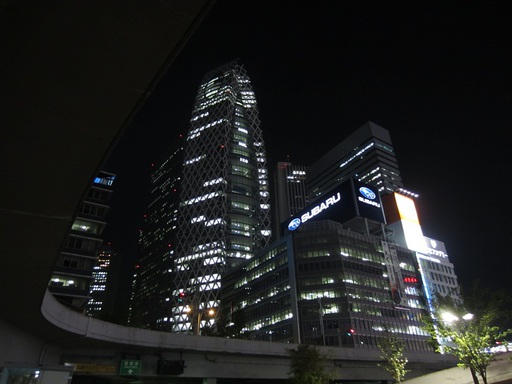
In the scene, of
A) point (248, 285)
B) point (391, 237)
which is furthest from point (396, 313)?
point (248, 285)

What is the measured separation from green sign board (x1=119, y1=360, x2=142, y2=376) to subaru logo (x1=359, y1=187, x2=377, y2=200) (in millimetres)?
93881

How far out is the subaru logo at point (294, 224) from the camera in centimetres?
11262

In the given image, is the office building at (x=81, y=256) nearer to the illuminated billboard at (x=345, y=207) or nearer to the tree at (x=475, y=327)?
the tree at (x=475, y=327)

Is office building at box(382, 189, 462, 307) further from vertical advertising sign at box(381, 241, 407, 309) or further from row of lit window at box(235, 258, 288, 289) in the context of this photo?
row of lit window at box(235, 258, 288, 289)

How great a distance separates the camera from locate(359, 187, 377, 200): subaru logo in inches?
4327

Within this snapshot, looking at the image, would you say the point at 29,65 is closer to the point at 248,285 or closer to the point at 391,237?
the point at 248,285

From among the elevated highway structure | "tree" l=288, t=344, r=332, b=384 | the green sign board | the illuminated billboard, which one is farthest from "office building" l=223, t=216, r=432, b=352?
the elevated highway structure

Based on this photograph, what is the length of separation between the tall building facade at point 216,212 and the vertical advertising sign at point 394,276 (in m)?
71.5

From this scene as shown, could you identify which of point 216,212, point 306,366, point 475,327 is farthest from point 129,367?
point 216,212

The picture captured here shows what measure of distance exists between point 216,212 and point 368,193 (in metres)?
80.5

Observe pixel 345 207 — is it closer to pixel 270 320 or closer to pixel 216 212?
pixel 270 320

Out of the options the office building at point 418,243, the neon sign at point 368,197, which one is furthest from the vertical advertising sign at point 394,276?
the neon sign at point 368,197

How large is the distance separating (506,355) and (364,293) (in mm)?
60970

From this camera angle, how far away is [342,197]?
4338 inches
